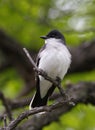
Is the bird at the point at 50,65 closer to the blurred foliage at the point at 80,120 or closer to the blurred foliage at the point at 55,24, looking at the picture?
the blurred foliage at the point at 55,24

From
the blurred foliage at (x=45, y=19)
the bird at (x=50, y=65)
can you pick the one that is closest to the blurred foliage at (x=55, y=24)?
the blurred foliage at (x=45, y=19)

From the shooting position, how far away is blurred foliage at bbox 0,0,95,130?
7.73m

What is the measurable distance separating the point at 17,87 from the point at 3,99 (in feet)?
11.9

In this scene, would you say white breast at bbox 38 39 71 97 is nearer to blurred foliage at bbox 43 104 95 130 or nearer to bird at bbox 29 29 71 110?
bird at bbox 29 29 71 110

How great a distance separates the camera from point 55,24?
8.21 meters

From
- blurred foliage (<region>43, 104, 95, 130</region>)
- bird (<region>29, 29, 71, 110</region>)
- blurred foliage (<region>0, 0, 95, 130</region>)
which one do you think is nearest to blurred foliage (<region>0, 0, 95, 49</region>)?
blurred foliage (<region>0, 0, 95, 130</region>)

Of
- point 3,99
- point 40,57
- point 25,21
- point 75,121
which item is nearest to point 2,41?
point 25,21

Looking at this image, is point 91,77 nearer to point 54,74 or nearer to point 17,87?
point 17,87

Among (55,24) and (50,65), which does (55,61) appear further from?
(55,24)

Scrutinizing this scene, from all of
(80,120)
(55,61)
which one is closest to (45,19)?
(80,120)

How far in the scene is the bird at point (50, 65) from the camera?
5.19 meters

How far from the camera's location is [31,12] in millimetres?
8578

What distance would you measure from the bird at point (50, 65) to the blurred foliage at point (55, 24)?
1803 millimetres

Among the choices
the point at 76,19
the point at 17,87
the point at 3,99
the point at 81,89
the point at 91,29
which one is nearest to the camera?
the point at 3,99
